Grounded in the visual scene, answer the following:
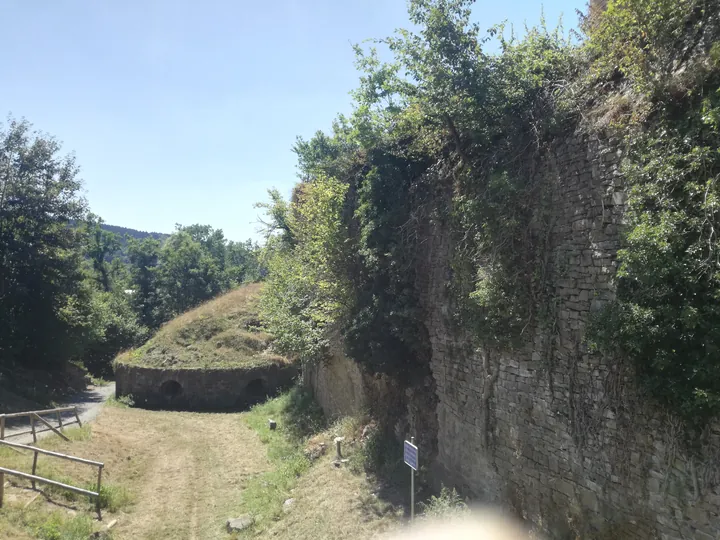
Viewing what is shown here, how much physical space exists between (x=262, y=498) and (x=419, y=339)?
5.14 m

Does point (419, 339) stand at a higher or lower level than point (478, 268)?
lower

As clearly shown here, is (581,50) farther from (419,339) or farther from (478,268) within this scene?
(419,339)

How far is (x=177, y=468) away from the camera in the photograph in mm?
13086

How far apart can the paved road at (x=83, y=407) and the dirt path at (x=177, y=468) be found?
1.03 meters

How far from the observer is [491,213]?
7219 mm

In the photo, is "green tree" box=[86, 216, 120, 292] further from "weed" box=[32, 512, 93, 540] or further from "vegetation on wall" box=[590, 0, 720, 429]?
"vegetation on wall" box=[590, 0, 720, 429]

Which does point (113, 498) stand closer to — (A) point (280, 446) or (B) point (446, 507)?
(A) point (280, 446)

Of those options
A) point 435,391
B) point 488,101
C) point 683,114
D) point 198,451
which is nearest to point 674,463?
point 683,114

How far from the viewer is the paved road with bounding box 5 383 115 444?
12.9 metres

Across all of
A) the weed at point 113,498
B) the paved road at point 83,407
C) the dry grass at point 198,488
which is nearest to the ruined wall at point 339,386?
the dry grass at point 198,488

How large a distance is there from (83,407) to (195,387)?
15.2ft

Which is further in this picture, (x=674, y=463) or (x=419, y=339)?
(x=419, y=339)

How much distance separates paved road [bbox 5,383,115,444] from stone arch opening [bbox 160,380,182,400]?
2712 mm

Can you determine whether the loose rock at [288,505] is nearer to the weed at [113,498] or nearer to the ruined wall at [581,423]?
the weed at [113,498]
